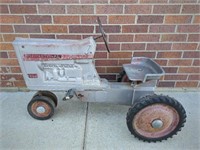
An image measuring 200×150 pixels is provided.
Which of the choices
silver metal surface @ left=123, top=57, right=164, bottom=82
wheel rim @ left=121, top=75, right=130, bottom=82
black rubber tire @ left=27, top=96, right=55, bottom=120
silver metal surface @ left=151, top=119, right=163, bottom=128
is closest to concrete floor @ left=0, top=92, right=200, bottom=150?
black rubber tire @ left=27, top=96, right=55, bottom=120

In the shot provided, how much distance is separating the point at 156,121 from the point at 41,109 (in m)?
1.14

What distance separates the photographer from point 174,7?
2.21 m

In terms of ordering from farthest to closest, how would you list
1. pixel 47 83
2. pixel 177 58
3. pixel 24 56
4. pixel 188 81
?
1. pixel 188 81
2. pixel 177 58
3. pixel 47 83
4. pixel 24 56

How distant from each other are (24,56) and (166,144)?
5.14ft

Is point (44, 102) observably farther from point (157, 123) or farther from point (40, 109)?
point (157, 123)

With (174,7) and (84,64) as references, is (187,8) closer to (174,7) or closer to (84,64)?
(174,7)

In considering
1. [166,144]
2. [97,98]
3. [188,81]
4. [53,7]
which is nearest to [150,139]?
[166,144]

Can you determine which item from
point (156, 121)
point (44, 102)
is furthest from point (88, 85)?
point (156, 121)

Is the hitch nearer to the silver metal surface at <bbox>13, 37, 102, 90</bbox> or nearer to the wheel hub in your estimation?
the silver metal surface at <bbox>13, 37, 102, 90</bbox>

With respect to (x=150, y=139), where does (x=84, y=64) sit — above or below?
above

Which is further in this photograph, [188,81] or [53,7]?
[188,81]

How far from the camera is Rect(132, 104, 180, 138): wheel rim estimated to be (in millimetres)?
1870

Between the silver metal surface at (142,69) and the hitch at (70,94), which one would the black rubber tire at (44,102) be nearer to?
the hitch at (70,94)

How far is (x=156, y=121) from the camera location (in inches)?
75.1
